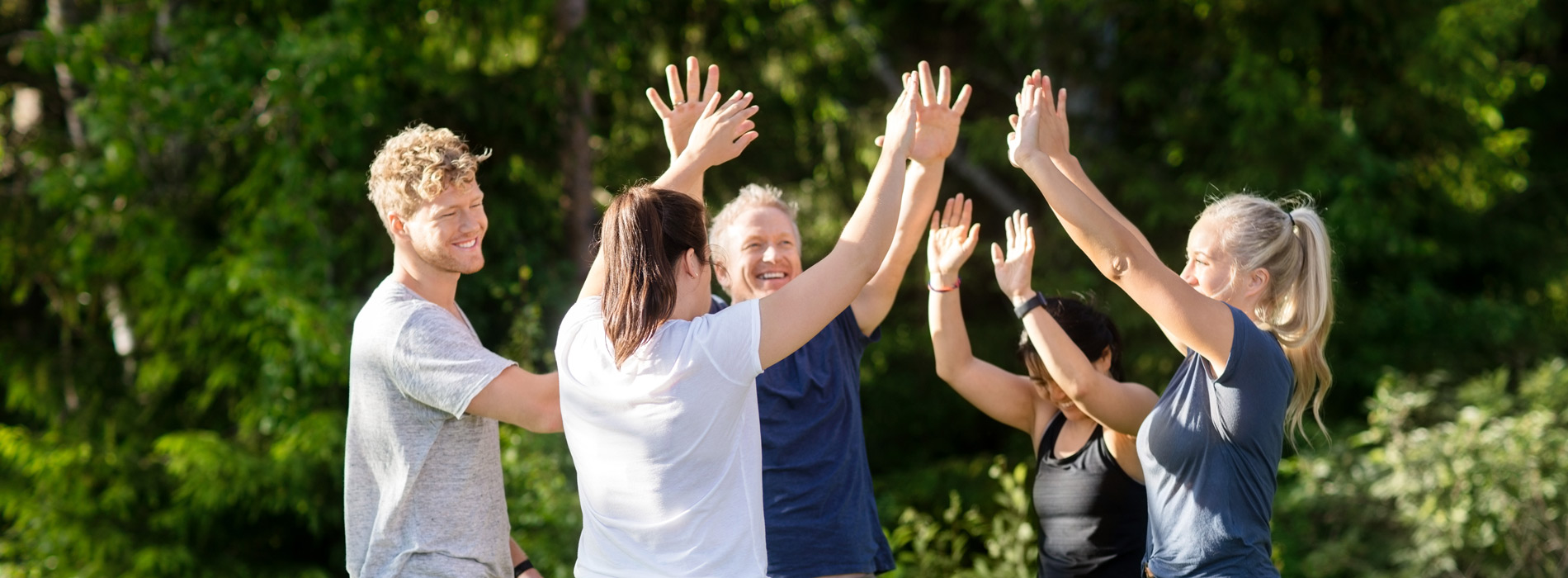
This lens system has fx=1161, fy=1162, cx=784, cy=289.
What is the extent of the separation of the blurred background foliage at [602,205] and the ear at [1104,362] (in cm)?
200

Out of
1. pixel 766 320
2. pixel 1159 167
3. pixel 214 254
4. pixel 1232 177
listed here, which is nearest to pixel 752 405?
pixel 766 320

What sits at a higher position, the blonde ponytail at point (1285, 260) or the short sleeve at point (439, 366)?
the blonde ponytail at point (1285, 260)

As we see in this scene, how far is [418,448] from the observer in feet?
7.14

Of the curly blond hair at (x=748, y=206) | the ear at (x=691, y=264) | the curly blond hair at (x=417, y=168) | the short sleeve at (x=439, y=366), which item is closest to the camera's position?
the ear at (x=691, y=264)

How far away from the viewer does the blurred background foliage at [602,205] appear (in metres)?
5.48

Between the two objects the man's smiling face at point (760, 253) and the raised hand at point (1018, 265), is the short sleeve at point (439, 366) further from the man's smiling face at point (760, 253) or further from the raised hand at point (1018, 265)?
the raised hand at point (1018, 265)

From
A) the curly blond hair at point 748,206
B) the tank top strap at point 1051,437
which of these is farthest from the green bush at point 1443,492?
the curly blond hair at point 748,206

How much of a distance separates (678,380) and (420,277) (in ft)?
2.46

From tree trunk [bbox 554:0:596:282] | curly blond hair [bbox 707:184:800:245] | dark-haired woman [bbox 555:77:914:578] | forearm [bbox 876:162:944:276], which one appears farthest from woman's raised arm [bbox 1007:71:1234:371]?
A: tree trunk [bbox 554:0:596:282]

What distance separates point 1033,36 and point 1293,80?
1506 millimetres

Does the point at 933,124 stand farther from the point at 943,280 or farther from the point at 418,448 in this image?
the point at 418,448

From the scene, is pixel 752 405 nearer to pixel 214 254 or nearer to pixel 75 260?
pixel 214 254

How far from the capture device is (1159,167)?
7102 mm

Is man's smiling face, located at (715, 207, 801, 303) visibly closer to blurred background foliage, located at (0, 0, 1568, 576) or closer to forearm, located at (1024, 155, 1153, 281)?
forearm, located at (1024, 155, 1153, 281)
